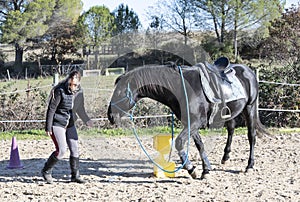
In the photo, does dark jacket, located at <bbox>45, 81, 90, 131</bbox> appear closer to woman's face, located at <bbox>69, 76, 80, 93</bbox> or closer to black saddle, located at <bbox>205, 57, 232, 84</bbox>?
woman's face, located at <bbox>69, 76, 80, 93</bbox>

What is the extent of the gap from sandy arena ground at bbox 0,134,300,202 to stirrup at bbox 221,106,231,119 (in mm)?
630

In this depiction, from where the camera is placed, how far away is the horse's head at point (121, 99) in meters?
4.70

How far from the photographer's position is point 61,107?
5105mm

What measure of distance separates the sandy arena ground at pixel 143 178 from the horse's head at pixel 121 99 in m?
0.91

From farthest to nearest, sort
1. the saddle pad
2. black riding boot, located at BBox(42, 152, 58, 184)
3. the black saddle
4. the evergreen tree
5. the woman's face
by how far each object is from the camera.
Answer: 1. the evergreen tree
2. the black saddle
3. black riding boot, located at BBox(42, 152, 58, 184)
4. the saddle pad
5. the woman's face

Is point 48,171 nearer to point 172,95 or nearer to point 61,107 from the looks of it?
point 61,107

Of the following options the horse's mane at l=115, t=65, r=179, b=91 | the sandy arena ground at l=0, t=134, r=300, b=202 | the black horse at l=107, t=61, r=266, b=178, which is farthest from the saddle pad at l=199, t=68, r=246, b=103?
the sandy arena ground at l=0, t=134, r=300, b=202

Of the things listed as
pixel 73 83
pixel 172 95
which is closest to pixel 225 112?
pixel 172 95

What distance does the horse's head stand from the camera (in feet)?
15.4

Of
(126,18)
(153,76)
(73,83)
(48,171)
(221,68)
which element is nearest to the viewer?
(153,76)

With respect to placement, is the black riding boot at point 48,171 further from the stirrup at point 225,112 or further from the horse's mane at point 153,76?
the stirrup at point 225,112

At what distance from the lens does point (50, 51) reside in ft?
107

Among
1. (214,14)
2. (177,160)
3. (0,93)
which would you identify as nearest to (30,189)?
(177,160)

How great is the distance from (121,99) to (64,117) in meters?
0.86
